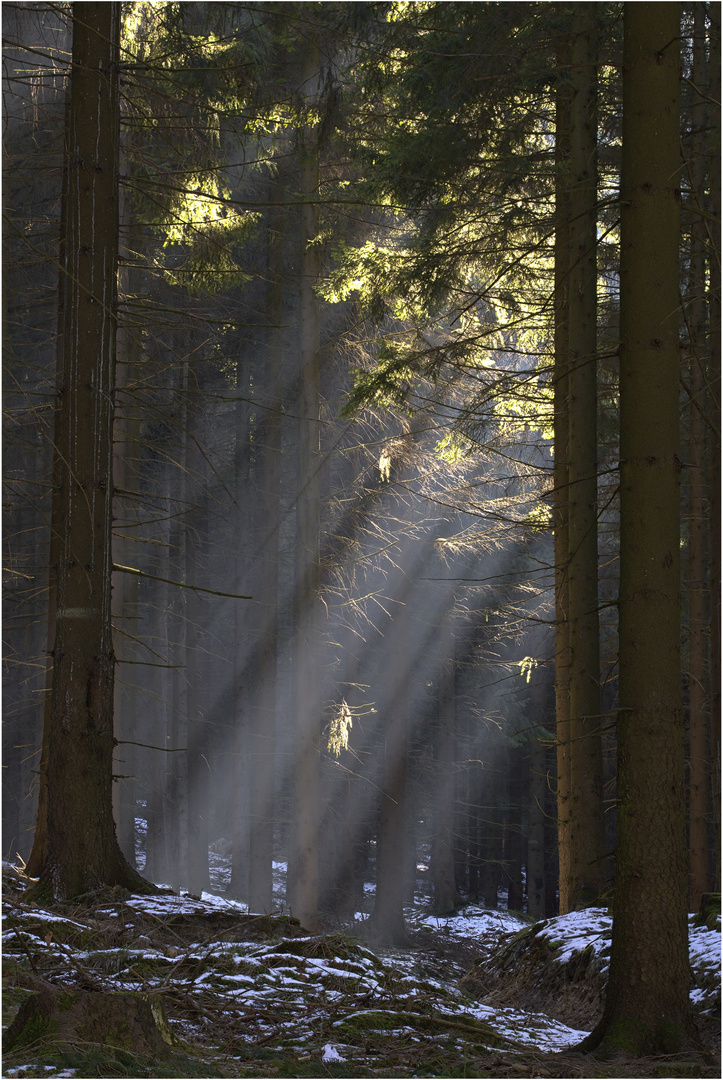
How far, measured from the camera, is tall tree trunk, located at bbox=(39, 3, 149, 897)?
572 centimetres

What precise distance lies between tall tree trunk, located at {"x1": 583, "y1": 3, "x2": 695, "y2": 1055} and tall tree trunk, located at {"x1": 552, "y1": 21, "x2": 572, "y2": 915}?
121 inches

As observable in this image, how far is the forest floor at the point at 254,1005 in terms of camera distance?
2846 mm

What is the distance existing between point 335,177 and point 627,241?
9.44 metres

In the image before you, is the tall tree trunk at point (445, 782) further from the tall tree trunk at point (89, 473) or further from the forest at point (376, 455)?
the tall tree trunk at point (89, 473)

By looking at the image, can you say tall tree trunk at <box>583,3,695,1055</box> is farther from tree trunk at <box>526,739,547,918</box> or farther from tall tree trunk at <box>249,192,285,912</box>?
tree trunk at <box>526,739,547,918</box>

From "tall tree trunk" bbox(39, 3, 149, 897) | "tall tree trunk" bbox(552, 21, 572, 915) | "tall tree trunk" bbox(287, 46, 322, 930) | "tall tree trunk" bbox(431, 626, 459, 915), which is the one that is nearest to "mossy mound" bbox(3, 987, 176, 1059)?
"tall tree trunk" bbox(39, 3, 149, 897)

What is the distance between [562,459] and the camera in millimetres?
8703

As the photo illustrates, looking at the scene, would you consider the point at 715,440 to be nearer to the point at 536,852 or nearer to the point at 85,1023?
the point at 85,1023

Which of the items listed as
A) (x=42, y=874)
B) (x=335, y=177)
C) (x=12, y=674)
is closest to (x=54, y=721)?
(x=42, y=874)

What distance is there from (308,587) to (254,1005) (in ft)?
29.9

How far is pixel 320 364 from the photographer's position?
44.9 feet

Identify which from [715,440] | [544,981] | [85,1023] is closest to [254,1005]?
[85,1023]

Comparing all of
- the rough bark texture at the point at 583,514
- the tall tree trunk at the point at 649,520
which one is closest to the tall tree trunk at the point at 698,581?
the rough bark texture at the point at 583,514

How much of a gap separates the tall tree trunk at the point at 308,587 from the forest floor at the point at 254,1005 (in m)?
6.69
